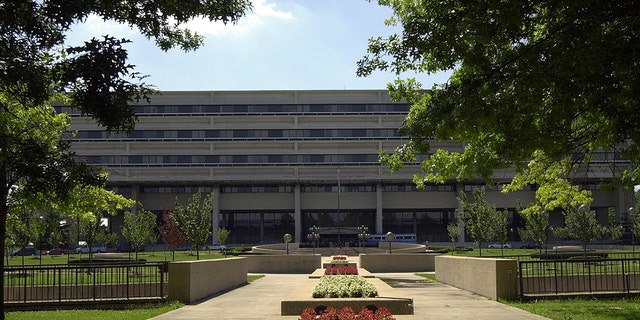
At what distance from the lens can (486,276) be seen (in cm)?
1856

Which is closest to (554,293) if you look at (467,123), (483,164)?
(483,164)

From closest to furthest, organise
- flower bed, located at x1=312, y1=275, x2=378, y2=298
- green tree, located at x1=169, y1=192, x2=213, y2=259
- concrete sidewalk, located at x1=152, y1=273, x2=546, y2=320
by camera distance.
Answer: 1. flower bed, located at x1=312, y1=275, x2=378, y2=298
2. concrete sidewalk, located at x1=152, y1=273, x2=546, y2=320
3. green tree, located at x1=169, y1=192, x2=213, y2=259

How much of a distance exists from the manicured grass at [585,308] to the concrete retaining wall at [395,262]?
2061 cm

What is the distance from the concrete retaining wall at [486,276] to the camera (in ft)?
57.1

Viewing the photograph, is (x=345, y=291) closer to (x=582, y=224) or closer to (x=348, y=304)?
(x=348, y=304)

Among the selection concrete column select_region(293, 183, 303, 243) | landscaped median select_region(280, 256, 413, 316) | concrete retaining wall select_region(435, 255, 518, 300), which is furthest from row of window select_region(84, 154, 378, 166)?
landscaped median select_region(280, 256, 413, 316)

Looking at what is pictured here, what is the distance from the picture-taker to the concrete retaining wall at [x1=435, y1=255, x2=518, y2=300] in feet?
57.1

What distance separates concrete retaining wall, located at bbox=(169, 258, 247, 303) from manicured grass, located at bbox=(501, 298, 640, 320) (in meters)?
8.62

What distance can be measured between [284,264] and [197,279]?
20410 millimetres

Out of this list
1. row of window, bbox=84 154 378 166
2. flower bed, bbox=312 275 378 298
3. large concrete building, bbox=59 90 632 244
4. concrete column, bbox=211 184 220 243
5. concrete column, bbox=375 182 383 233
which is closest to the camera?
flower bed, bbox=312 275 378 298

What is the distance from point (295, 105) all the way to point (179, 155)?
17666mm

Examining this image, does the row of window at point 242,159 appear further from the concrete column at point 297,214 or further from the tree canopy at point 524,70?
the tree canopy at point 524,70

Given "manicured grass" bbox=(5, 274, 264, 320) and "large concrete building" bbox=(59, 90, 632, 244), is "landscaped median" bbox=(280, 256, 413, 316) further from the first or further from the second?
"large concrete building" bbox=(59, 90, 632, 244)


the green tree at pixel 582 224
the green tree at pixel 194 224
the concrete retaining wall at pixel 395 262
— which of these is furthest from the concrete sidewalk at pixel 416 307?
the green tree at pixel 582 224
